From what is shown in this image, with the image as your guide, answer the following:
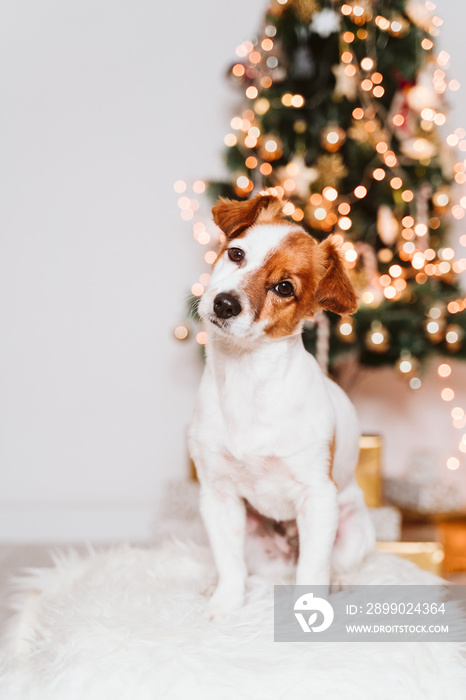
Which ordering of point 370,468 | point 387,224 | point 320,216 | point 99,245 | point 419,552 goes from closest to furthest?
point 419,552
point 370,468
point 320,216
point 387,224
point 99,245

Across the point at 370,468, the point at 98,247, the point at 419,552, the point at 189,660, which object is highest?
the point at 98,247

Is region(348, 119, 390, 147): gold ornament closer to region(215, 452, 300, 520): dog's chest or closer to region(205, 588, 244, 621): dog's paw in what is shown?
region(215, 452, 300, 520): dog's chest

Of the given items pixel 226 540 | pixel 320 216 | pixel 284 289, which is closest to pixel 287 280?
pixel 284 289

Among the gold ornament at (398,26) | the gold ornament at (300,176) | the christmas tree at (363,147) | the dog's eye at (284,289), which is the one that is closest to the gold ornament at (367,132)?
the christmas tree at (363,147)

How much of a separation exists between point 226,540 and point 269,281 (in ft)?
1.58

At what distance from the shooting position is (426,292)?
2.08 metres

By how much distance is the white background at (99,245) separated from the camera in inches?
97.6

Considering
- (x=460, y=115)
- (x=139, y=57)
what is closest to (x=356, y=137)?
(x=460, y=115)

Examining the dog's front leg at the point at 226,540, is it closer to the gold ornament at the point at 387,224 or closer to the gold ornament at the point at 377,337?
the gold ornament at the point at 377,337

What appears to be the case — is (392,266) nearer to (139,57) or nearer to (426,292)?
(426,292)

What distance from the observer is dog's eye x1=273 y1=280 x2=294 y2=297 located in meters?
1.06

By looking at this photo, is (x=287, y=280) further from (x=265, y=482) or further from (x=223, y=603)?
(x=223, y=603)

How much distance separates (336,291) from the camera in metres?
1.08

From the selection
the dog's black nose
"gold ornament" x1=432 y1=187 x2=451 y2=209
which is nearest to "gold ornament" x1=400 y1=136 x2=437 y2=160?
"gold ornament" x1=432 y1=187 x2=451 y2=209
